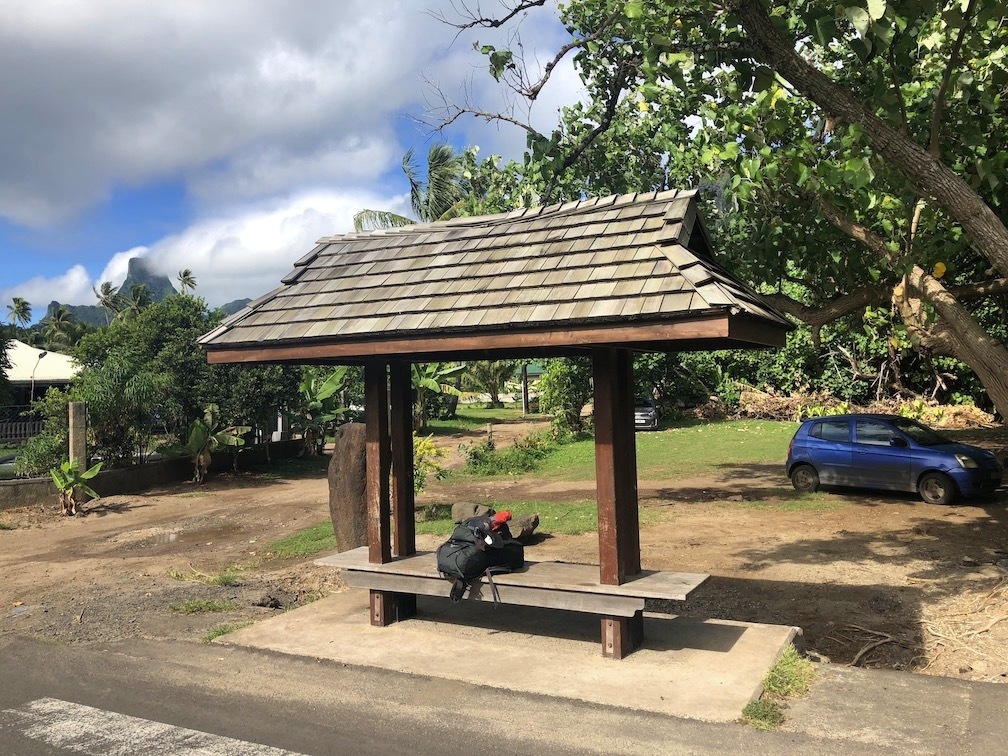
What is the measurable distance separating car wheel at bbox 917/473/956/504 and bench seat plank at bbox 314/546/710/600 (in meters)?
9.31

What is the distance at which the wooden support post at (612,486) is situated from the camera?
5906 mm

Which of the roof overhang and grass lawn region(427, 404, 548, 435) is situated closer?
the roof overhang

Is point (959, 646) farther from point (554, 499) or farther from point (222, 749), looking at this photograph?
point (554, 499)

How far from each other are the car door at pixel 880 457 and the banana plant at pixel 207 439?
15.8 meters

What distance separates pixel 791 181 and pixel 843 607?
15.5 ft

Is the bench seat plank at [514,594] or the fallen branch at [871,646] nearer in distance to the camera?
the bench seat plank at [514,594]

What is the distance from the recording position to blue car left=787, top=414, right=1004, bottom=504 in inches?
525

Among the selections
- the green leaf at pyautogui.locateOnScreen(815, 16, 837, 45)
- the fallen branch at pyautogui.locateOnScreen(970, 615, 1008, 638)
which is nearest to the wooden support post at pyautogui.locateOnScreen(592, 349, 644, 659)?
the green leaf at pyautogui.locateOnScreen(815, 16, 837, 45)

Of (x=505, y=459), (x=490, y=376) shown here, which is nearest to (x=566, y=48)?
(x=505, y=459)

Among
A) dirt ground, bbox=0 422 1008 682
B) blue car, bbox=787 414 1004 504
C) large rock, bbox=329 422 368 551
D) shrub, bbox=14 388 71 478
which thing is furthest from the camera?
shrub, bbox=14 388 71 478

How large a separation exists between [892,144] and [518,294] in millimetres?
3739

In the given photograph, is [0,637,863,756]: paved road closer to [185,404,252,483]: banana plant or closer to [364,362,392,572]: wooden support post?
[364,362,392,572]: wooden support post

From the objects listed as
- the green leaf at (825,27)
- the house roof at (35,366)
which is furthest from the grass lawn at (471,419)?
the green leaf at (825,27)

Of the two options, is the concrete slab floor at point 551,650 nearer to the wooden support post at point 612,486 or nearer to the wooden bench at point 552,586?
the wooden support post at point 612,486
